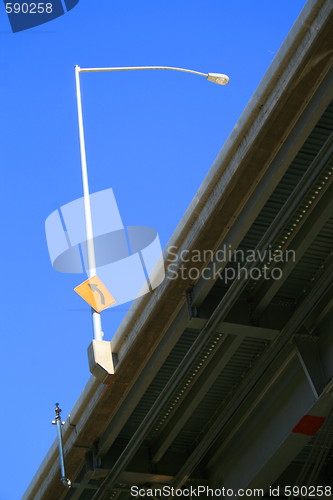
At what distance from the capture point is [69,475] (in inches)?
693

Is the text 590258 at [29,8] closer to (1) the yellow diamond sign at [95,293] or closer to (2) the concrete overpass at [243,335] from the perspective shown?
(1) the yellow diamond sign at [95,293]

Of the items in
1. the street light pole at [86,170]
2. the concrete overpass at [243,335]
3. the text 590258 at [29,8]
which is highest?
the text 590258 at [29,8]

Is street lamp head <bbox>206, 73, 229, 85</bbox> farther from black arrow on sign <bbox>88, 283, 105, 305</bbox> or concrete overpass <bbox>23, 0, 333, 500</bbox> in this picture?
concrete overpass <bbox>23, 0, 333, 500</bbox>

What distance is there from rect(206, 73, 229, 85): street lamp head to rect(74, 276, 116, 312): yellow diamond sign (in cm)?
628

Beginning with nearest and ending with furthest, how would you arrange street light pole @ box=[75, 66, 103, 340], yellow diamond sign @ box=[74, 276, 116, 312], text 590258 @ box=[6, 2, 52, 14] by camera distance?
1. yellow diamond sign @ box=[74, 276, 116, 312]
2. street light pole @ box=[75, 66, 103, 340]
3. text 590258 @ box=[6, 2, 52, 14]

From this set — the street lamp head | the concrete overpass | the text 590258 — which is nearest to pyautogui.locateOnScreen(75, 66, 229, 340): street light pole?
the street lamp head

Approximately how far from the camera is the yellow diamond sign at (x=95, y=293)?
15.1 metres

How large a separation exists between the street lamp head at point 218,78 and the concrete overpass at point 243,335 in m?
6.48

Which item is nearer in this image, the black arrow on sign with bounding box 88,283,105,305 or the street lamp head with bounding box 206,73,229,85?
the black arrow on sign with bounding box 88,283,105,305

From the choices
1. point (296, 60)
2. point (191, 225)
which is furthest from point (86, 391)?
point (296, 60)

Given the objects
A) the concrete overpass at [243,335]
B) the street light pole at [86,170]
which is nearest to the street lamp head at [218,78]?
the street light pole at [86,170]

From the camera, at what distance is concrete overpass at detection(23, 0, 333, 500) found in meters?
12.1

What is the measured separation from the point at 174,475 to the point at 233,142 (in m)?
7.62

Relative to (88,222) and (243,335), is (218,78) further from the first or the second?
(243,335)
